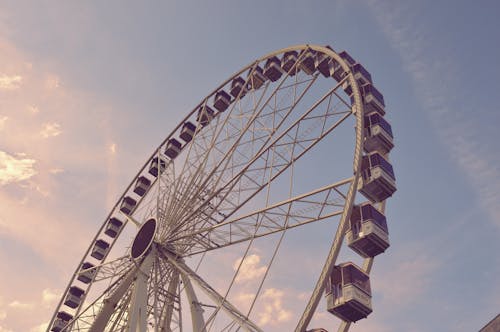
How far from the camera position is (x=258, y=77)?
88.4 feet

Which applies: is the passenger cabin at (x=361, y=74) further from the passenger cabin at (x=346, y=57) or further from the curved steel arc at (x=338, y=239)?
the curved steel arc at (x=338, y=239)

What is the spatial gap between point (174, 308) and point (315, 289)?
8440mm

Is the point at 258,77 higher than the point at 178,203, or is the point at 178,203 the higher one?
the point at 258,77

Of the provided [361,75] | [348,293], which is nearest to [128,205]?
[361,75]

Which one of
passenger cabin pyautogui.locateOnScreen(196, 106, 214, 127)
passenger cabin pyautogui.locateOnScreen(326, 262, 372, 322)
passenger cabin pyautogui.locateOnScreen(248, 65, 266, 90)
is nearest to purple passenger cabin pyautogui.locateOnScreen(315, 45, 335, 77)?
passenger cabin pyautogui.locateOnScreen(248, 65, 266, 90)

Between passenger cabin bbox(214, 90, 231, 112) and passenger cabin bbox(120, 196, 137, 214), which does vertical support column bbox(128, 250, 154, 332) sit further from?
passenger cabin bbox(214, 90, 231, 112)

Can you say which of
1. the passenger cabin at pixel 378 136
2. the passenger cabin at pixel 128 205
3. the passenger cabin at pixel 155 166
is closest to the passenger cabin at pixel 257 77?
the passenger cabin at pixel 155 166

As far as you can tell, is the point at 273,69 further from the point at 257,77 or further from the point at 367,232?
the point at 367,232

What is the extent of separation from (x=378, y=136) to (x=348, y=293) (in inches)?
269

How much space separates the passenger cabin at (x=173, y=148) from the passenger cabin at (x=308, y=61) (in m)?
9.16

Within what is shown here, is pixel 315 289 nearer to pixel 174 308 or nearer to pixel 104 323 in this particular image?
pixel 174 308

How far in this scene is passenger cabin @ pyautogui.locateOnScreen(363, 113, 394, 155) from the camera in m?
20.4

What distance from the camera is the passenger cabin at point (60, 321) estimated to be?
2855 centimetres

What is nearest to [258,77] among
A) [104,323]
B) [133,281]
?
[133,281]
